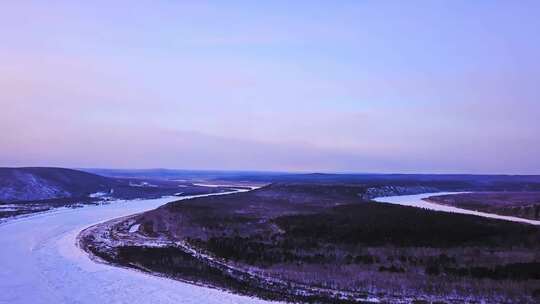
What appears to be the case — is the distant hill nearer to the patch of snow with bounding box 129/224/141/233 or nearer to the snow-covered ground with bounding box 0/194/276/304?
the patch of snow with bounding box 129/224/141/233

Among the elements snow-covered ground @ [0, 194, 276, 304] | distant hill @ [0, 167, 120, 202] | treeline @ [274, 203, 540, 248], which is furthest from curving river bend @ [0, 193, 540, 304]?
distant hill @ [0, 167, 120, 202]

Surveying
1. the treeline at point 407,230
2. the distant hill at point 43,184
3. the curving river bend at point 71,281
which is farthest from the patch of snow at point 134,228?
the distant hill at point 43,184

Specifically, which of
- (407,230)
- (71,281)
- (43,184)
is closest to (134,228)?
(71,281)

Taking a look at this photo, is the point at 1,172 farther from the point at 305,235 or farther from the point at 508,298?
the point at 508,298

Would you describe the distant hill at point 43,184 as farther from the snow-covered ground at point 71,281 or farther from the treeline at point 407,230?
the treeline at point 407,230

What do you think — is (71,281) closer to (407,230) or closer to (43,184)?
(407,230)
